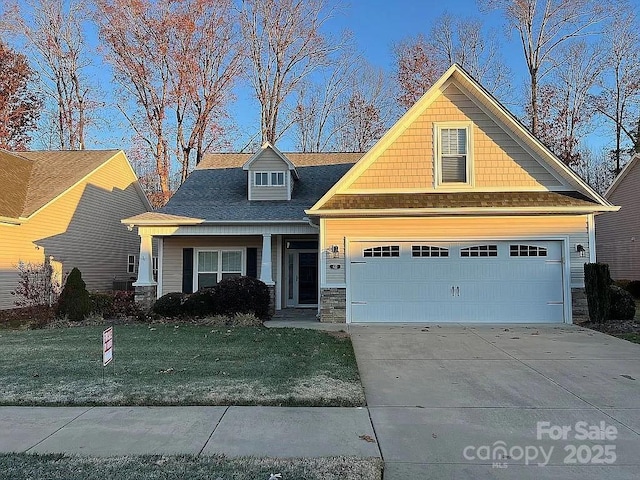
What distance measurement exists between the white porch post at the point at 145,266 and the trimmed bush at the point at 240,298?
2.75 m

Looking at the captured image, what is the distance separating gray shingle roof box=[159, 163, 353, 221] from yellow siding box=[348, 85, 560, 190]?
3064 millimetres

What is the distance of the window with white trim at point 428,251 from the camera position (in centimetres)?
1206

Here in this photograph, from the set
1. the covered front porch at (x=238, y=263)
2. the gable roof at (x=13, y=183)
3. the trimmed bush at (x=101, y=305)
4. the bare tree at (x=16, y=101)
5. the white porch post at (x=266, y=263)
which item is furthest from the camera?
the bare tree at (x=16, y=101)

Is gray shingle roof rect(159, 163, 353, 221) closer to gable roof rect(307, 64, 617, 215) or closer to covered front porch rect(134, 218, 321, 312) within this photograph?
covered front porch rect(134, 218, 321, 312)

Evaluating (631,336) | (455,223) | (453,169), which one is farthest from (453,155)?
(631,336)

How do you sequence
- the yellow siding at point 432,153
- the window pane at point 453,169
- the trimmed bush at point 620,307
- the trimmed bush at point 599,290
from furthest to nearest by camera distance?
1. the window pane at point 453,169
2. the yellow siding at point 432,153
3. the trimmed bush at point 620,307
4. the trimmed bush at point 599,290

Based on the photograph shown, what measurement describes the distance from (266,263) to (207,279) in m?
2.92

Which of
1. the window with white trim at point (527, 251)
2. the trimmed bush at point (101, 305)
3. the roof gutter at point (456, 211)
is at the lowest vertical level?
the trimmed bush at point (101, 305)

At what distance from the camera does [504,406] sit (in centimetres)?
533

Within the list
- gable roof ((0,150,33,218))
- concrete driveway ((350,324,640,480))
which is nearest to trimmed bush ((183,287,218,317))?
concrete driveway ((350,324,640,480))

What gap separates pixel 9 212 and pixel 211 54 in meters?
16.6

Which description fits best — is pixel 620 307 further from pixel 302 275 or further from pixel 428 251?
pixel 302 275

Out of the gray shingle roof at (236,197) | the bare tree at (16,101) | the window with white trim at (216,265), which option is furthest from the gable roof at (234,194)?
the bare tree at (16,101)

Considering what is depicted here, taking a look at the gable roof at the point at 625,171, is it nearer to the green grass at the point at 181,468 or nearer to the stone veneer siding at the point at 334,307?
the stone veneer siding at the point at 334,307
